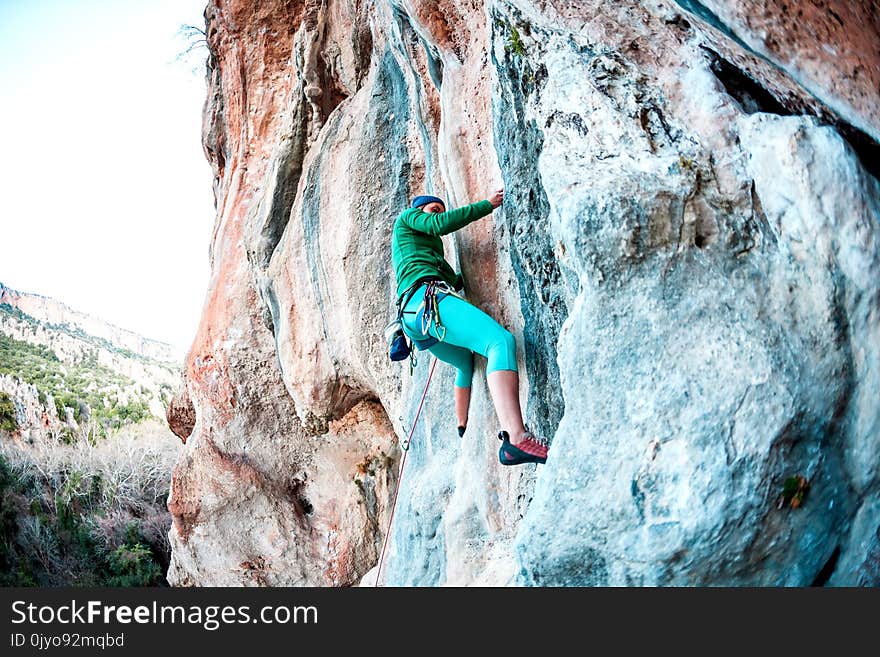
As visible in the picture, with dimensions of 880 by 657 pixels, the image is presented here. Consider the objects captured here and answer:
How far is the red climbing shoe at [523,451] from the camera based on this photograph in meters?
3.67

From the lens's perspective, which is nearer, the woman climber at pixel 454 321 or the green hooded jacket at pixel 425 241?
the woman climber at pixel 454 321

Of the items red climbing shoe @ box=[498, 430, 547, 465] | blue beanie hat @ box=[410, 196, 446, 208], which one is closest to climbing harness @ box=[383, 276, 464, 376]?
blue beanie hat @ box=[410, 196, 446, 208]

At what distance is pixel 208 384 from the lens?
7414 mm

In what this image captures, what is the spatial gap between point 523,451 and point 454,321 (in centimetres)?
77

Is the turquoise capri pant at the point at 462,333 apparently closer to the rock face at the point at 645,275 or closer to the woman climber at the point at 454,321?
the woman climber at the point at 454,321

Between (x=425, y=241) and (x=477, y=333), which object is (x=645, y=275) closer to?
(x=477, y=333)

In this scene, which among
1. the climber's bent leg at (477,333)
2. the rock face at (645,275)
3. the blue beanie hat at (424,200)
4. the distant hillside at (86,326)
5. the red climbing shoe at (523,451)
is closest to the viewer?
the rock face at (645,275)

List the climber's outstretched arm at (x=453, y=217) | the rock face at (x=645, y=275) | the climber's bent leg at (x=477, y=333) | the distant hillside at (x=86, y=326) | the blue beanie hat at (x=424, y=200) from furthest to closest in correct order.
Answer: the distant hillside at (x=86, y=326) → the blue beanie hat at (x=424, y=200) → the climber's outstretched arm at (x=453, y=217) → the climber's bent leg at (x=477, y=333) → the rock face at (x=645, y=275)

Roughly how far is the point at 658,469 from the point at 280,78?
19.7ft

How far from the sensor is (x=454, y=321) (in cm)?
400

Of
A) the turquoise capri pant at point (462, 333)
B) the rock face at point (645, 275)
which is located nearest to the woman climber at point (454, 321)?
the turquoise capri pant at point (462, 333)

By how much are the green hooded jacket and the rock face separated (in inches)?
8.0

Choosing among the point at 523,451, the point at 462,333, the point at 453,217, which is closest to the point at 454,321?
the point at 462,333

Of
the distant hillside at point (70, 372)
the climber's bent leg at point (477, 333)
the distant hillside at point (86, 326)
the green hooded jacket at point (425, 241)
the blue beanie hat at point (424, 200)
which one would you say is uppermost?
the distant hillside at point (86, 326)
